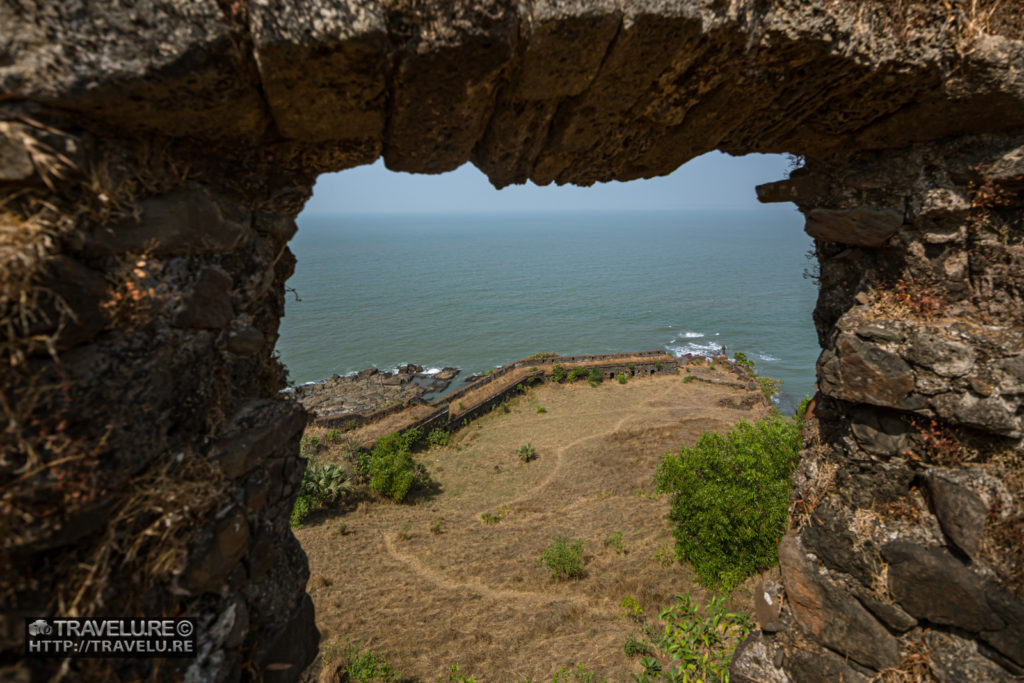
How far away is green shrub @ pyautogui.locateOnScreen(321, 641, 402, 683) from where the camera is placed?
269 inches

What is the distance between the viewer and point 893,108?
3.61 metres

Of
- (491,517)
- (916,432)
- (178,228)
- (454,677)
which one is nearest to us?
(178,228)

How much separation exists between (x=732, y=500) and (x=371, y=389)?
27561 millimetres

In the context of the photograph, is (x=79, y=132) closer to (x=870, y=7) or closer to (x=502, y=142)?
(x=502, y=142)

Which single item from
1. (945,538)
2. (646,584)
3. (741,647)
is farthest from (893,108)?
(646,584)

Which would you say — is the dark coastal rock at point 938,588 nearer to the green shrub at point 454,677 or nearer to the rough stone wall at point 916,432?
the rough stone wall at point 916,432

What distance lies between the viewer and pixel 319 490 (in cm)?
1581

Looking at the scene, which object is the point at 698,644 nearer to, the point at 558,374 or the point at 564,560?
the point at 564,560

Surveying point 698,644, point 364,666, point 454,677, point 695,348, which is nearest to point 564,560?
point 454,677

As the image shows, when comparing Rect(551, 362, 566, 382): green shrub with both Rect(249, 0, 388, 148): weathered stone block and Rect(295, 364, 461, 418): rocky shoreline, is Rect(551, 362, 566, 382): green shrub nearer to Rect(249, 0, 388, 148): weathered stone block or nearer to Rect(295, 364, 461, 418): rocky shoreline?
Rect(295, 364, 461, 418): rocky shoreline

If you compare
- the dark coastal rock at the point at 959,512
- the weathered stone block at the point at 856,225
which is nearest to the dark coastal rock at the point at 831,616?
the dark coastal rock at the point at 959,512

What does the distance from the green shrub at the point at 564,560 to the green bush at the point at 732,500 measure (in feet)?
7.32

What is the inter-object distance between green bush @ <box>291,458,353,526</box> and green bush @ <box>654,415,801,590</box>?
1058cm

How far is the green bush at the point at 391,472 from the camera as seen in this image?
16.5 m
